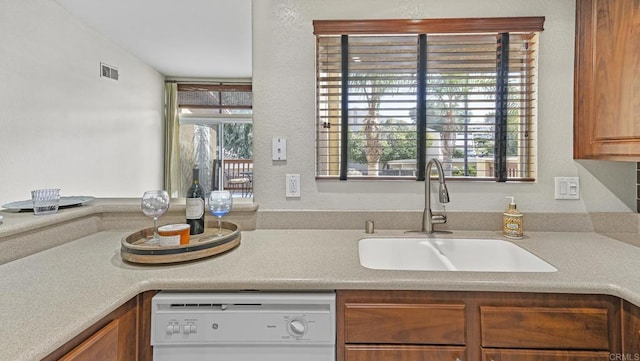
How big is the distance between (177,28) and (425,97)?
8.63 feet

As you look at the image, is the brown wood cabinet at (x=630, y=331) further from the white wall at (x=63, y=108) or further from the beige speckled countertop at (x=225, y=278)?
the white wall at (x=63, y=108)

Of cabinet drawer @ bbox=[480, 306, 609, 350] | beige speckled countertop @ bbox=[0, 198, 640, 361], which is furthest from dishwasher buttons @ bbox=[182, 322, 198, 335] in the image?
cabinet drawer @ bbox=[480, 306, 609, 350]

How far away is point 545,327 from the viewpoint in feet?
3.17

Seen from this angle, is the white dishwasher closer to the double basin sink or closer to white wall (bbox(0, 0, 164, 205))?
the double basin sink

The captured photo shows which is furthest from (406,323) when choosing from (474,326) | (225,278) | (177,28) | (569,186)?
(177,28)

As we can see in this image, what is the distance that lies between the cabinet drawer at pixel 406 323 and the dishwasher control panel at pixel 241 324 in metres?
0.07

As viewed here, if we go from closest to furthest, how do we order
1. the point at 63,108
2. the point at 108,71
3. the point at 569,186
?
the point at 569,186
the point at 63,108
the point at 108,71

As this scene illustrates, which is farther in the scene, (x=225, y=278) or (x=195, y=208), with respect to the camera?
(x=195, y=208)

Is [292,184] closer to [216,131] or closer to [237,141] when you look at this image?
[237,141]

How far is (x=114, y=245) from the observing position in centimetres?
137

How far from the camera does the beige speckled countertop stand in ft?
2.45

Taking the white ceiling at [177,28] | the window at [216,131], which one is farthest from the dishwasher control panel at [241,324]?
the window at [216,131]

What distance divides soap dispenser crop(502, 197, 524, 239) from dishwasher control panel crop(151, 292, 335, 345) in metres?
0.96

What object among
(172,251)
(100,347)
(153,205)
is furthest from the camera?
(153,205)
